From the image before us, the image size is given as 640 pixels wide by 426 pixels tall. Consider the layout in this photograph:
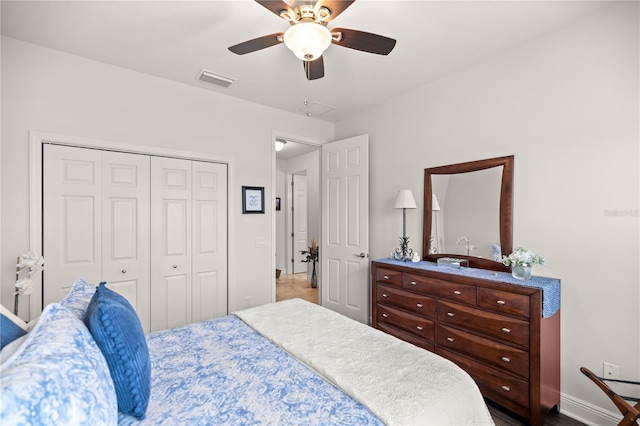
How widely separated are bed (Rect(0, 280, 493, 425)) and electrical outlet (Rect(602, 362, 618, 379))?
4.27 feet

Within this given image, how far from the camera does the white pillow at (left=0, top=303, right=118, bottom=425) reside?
633mm

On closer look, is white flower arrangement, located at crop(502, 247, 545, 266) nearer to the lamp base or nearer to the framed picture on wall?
the lamp base

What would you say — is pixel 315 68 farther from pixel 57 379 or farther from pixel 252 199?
pixel 57 379

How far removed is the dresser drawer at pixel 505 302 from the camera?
78.5 inches

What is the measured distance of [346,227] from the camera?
151 inches

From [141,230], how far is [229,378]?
83.8 inches

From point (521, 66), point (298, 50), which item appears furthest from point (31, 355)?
point (521, 66)

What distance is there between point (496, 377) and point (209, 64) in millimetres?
3426

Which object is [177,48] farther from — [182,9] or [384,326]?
[384,326]

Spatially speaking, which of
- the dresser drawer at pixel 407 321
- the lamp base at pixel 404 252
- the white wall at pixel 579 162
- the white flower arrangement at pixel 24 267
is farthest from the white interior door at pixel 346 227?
the white flower arrangement at pixel 24 267

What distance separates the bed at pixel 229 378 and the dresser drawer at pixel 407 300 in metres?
0.98

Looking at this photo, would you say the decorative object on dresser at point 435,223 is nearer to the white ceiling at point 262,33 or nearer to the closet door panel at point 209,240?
the white ceiling at point 262,33

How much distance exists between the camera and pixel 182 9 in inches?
78.9

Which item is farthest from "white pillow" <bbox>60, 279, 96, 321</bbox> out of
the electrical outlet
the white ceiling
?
the electrical outlet
